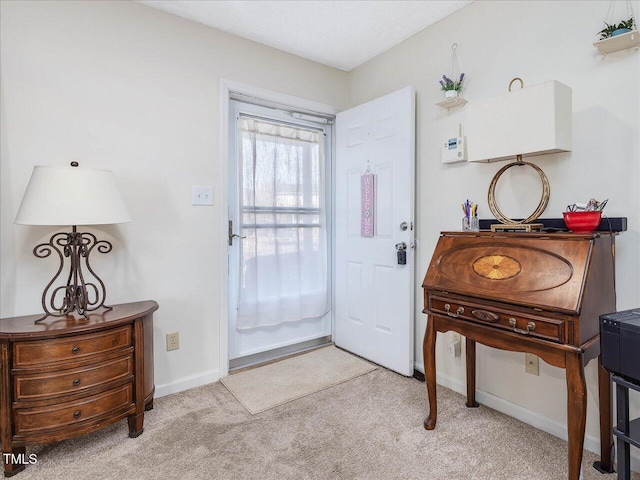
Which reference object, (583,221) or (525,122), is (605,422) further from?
(525,122)

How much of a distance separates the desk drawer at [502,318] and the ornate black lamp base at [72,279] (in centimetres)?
173

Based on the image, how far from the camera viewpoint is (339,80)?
10.0ft

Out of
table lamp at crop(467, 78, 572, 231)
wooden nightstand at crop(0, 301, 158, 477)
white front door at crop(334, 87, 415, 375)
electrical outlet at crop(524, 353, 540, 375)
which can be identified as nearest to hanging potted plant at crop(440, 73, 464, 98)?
white front door at crop(334, 87, 415, 375)

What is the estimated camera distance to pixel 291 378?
8.10ft

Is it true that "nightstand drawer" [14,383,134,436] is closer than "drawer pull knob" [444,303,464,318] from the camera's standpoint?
Yes

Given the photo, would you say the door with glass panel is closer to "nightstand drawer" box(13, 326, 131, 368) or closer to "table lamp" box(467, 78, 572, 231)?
"nightstand drawer" box(13, 326, 131, 368)

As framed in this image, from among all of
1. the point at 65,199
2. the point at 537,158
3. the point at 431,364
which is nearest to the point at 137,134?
the point at 65,199

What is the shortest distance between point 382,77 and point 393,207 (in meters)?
1.07

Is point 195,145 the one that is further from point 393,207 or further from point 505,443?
point 505,443

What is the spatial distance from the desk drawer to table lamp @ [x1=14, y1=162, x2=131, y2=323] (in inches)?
65.0

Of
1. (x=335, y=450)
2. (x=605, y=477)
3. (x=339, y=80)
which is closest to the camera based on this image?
(x=605, y=477)

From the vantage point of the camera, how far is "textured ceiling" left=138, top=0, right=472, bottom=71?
2.11 meters

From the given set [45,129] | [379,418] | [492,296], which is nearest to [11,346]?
[45,129]

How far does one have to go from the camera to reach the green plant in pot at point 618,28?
4.84 feet
